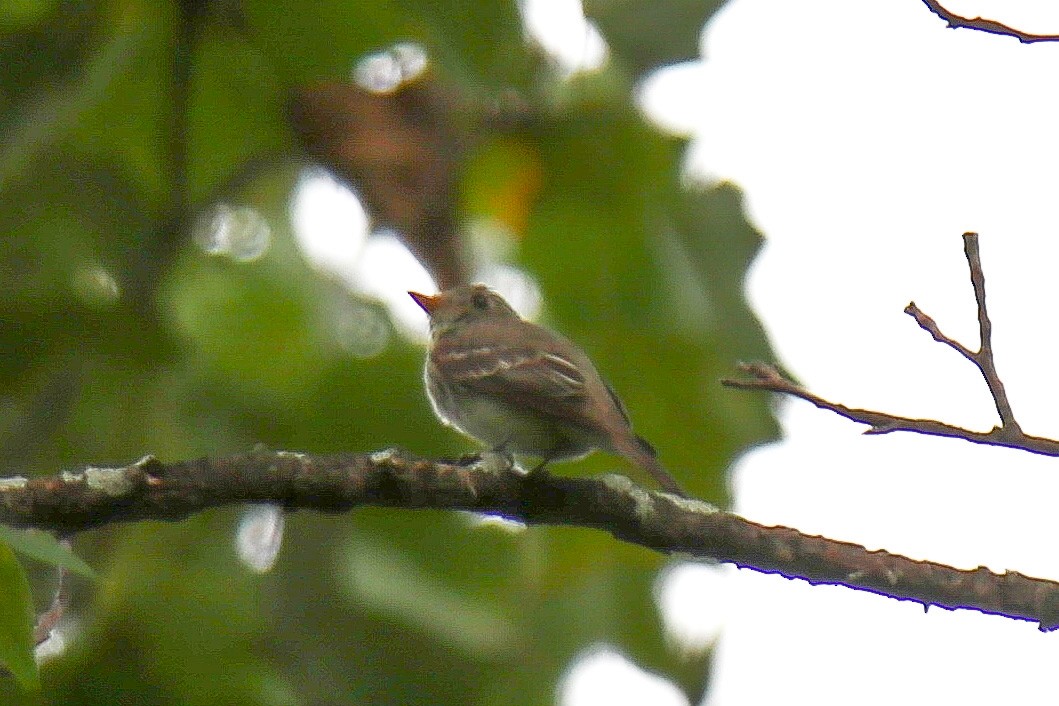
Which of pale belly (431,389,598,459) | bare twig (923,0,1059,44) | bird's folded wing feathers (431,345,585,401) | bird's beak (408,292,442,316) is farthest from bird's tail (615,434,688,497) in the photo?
bird's beak (408,292,442,316)

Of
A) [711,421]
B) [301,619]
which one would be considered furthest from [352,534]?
[711,421]

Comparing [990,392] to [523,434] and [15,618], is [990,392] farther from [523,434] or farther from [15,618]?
[523,434]

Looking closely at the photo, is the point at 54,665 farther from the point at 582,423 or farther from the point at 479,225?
the point at 479,225

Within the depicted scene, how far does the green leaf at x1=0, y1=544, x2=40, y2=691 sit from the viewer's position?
1946 millimetres

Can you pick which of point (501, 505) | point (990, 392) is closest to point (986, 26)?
point (990, 392)

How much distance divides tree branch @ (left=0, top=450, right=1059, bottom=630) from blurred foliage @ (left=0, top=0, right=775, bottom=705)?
0.47 m

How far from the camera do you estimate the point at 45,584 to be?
147 inches

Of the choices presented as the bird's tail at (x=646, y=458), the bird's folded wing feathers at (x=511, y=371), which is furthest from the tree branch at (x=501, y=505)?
the bird's folded wing feathers at (x=511, y=371)

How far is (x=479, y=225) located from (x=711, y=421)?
1.80 meters

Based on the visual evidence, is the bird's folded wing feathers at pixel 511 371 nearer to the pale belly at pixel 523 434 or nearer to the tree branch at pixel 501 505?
the pale belly at pixel 523 434

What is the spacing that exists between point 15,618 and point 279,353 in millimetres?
1816

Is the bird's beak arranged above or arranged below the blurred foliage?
above

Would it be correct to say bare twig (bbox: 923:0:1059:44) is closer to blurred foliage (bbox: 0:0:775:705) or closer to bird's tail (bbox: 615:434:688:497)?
blurred foliage (bbox: 0:0:775:705)

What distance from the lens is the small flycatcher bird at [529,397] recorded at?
4617 millimetres
